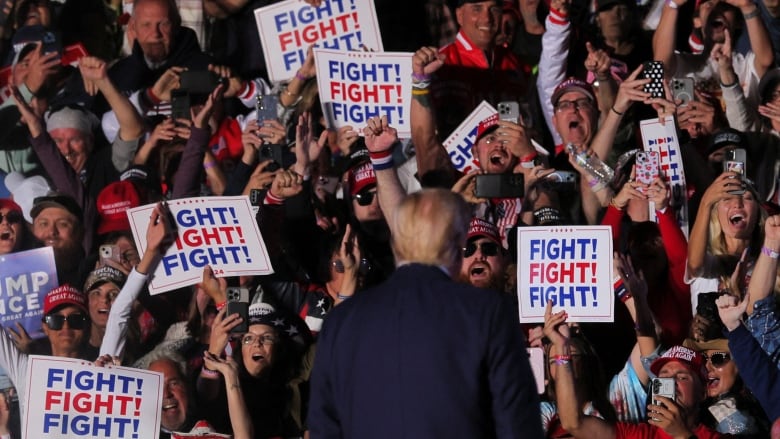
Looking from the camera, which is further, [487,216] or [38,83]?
[38,83]

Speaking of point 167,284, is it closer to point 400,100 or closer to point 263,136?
point 263,136

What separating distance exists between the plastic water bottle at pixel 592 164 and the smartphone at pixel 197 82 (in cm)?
184

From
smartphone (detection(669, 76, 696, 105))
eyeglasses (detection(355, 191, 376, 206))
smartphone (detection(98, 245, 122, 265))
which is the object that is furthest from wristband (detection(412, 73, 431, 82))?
smartphone (detection(98, 245, 122, 265))

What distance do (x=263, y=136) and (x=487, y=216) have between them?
1193mm

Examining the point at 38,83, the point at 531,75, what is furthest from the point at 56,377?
the point at 531,75

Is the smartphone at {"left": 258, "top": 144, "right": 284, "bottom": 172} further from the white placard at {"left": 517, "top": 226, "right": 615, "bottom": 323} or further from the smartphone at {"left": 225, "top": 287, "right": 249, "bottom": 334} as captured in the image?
the white placard at {"left": 517, "top": 226, "right": 615, "bottom": 323}

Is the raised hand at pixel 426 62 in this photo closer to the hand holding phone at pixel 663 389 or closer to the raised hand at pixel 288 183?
the raised hand at pixel 288 183

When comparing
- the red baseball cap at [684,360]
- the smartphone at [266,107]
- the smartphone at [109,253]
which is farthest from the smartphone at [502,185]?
the smartphone at [109,253]

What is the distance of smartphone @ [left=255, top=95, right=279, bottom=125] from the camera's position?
776 centimetres

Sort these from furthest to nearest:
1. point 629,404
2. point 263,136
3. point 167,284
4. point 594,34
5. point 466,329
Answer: point 594,34
point 263,136
point 167,284
point 629,404
point 466,329

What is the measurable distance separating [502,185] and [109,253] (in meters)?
1.84

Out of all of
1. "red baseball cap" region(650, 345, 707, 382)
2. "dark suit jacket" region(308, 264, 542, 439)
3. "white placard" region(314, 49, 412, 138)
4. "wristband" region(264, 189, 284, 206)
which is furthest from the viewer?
"white placard" region(314, 49, 412, 138)

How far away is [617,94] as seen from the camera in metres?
7.60

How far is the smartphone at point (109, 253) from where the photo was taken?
734 cm
